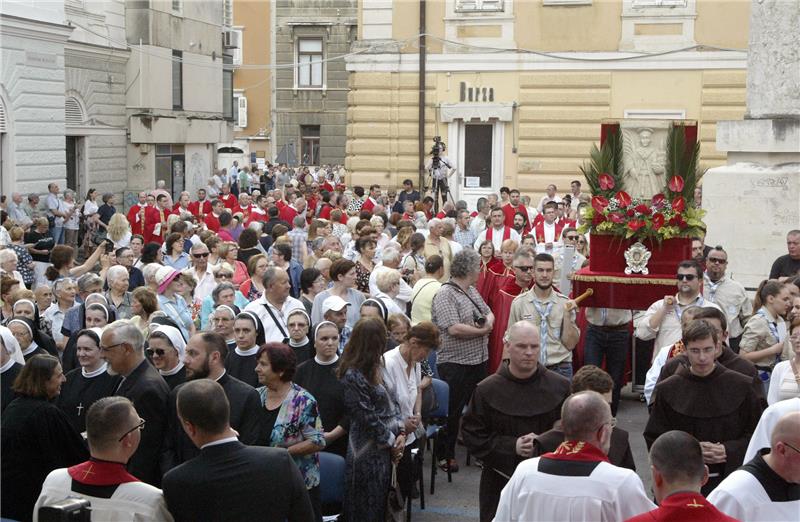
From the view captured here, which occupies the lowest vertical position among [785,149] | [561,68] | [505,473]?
[505,473]

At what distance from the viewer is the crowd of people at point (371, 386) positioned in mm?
4797

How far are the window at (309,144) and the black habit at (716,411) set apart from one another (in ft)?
148

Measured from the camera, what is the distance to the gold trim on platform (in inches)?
380

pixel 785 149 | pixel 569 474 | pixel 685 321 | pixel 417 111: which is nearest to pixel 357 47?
pixel 417 111

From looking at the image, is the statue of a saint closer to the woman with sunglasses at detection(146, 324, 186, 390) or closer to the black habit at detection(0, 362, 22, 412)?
the woman with sunglasses at detection(146, 324, 186, 390)

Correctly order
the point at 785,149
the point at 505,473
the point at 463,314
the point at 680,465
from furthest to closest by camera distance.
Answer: the point at 785,149
the point at 463,314
the point at 505,473
the point at 680,465

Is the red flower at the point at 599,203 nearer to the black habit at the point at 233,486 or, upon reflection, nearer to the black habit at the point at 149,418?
the black habit at the point at 149,418

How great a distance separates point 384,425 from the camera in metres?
7.20

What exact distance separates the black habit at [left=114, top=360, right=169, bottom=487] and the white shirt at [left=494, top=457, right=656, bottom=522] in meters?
2.48

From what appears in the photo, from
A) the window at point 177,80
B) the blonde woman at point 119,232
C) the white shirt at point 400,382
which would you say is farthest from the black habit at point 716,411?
the window at point 177,80

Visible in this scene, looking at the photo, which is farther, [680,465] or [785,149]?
[785,149]

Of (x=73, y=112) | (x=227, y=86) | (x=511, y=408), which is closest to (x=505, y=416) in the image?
(x=511, y=408)

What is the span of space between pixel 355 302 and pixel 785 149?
17.0 feet

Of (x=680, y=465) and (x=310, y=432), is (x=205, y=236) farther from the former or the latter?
(x=680, y=465)
